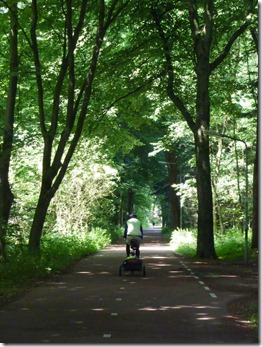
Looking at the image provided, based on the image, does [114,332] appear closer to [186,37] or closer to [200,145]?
[200,145]

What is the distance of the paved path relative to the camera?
8.33m

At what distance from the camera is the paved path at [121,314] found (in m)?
8.33

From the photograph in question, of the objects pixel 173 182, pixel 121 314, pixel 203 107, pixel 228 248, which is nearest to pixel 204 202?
pixel 228 248

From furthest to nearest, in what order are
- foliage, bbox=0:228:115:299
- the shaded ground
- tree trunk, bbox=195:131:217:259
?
tree trunk, bbox=195:131:217:259
foliage, bbox=0:228:115:299
the shaded ground

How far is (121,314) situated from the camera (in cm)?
1033

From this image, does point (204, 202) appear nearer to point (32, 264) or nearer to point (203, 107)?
point (203, 107)

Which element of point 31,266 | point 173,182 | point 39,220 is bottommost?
point 31,266

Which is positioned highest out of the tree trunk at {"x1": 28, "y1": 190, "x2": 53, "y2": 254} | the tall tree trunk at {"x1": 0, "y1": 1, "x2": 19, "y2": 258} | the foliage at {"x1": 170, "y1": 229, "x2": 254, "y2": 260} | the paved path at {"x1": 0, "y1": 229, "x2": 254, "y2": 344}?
the tall tree trunk at {"x1": 0, "y1": 1, "x2": 19, "y2": 258}

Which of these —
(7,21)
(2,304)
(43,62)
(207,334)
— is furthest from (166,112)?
(207,334)

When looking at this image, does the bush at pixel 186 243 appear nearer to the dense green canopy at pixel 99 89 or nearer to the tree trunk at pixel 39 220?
the dense green canopy at pixel 99 89

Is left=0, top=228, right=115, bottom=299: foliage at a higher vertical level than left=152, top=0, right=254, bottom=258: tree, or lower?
lower

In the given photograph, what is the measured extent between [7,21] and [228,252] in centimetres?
1426

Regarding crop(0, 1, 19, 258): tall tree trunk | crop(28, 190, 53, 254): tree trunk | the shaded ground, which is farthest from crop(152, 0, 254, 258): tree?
crop(0, 1, 19, 258): tall tree trunk

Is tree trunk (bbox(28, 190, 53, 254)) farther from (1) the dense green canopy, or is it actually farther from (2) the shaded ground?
(2) the shaded ground
